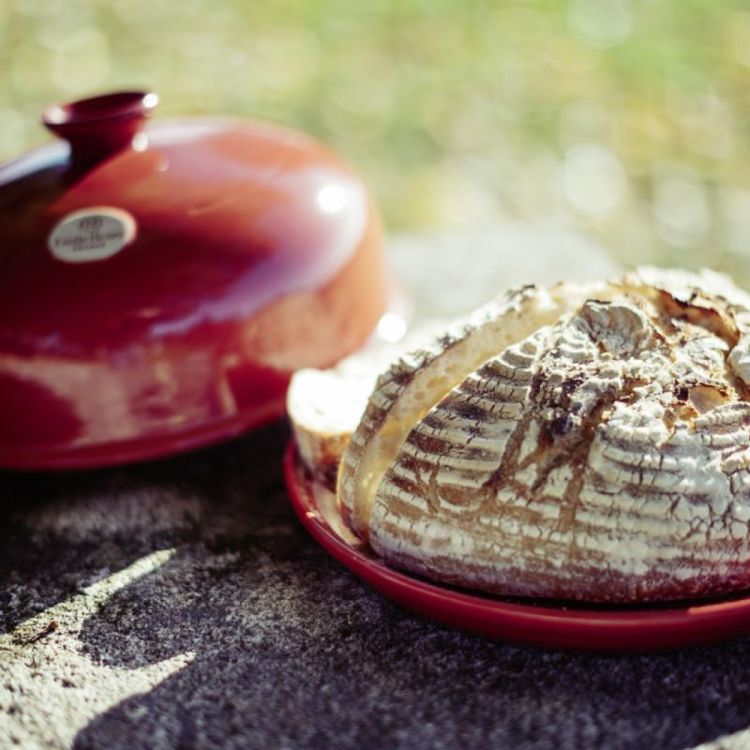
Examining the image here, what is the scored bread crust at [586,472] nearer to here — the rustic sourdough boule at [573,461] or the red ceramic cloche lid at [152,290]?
the rustic sourdough boule at [573,461]

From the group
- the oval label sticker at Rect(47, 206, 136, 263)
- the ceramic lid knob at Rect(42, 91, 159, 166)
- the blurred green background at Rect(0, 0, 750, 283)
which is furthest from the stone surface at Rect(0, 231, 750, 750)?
the blurred green background at Rect(0, 0, 750, 283)

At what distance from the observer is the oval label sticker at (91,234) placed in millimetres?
1759

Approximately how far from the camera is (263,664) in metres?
1.39

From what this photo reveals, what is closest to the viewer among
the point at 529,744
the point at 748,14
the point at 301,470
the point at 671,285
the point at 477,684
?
the point at 529,744

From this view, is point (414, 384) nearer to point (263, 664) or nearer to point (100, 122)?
point (263, 664)

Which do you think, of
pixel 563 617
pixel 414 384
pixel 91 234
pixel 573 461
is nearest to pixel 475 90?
pixel 91 234

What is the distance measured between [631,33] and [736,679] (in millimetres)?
4026

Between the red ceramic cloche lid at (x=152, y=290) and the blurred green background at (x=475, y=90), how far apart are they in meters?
1.73

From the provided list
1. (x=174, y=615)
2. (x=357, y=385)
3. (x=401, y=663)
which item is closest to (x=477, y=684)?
(x=401, y=663)

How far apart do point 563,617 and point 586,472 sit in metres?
0.18

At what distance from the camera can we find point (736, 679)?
1.27m

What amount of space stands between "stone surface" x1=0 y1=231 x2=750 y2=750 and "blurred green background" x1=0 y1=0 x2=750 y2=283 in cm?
215

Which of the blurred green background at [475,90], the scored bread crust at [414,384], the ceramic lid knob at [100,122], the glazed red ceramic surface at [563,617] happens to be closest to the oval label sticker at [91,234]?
the ceramic lid knob at [100,122]

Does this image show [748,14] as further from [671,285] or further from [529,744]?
[529,744]
